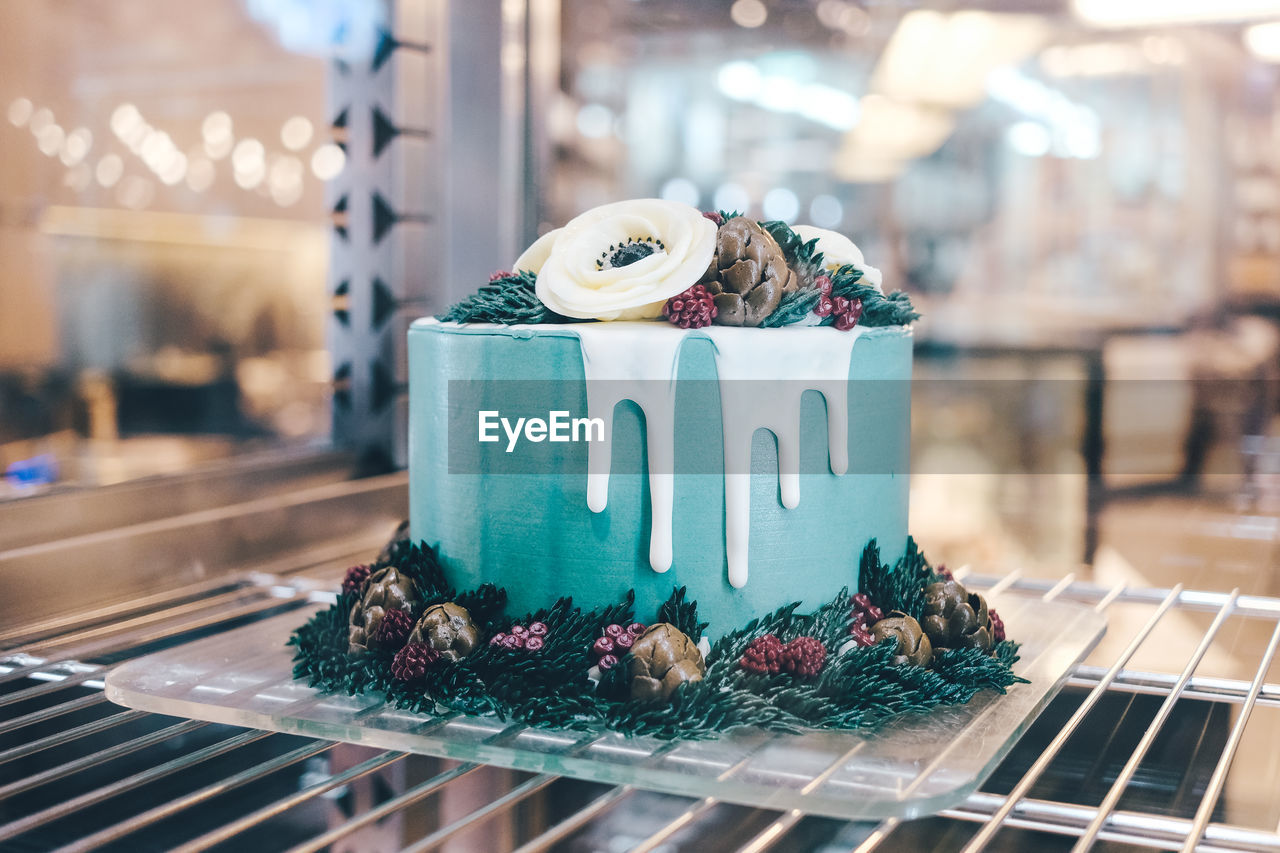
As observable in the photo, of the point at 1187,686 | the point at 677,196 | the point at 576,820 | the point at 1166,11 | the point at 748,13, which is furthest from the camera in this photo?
the point at 677,196

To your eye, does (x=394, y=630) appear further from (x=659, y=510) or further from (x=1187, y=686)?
(x=1187, y=686)

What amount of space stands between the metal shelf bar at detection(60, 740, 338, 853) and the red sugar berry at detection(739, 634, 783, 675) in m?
0.30

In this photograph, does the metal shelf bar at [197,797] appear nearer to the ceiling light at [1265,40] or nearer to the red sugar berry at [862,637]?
the red sugar berry at [862,637]

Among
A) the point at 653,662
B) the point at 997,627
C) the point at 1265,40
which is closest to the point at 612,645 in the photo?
the point at 653,662

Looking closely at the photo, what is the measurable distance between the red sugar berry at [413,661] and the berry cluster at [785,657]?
232 millimetres

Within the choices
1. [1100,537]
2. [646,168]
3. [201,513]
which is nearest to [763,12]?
[646,168]

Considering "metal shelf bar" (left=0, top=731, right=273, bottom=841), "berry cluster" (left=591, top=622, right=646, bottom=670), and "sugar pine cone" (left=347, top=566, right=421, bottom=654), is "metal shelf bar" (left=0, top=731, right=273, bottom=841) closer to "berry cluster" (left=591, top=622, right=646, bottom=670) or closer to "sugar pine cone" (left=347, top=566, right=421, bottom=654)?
Answer: "sugar pine cone" (left=347, top=566, right=421, bottom=654)

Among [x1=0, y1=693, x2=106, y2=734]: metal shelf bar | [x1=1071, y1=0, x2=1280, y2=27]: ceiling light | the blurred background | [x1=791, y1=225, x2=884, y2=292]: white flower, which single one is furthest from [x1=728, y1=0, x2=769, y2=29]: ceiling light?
[x1=0, y1=693, x2=106, y2=734]: metal shelf bar

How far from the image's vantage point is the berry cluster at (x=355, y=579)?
3.54 ft

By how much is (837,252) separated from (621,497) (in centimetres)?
30

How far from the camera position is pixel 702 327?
0.95 meters

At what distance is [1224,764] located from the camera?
0.82 metres

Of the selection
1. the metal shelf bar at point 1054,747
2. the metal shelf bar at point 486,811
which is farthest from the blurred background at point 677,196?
the metal shelf bar at point 486,811

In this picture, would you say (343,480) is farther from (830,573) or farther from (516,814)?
(516,814)
